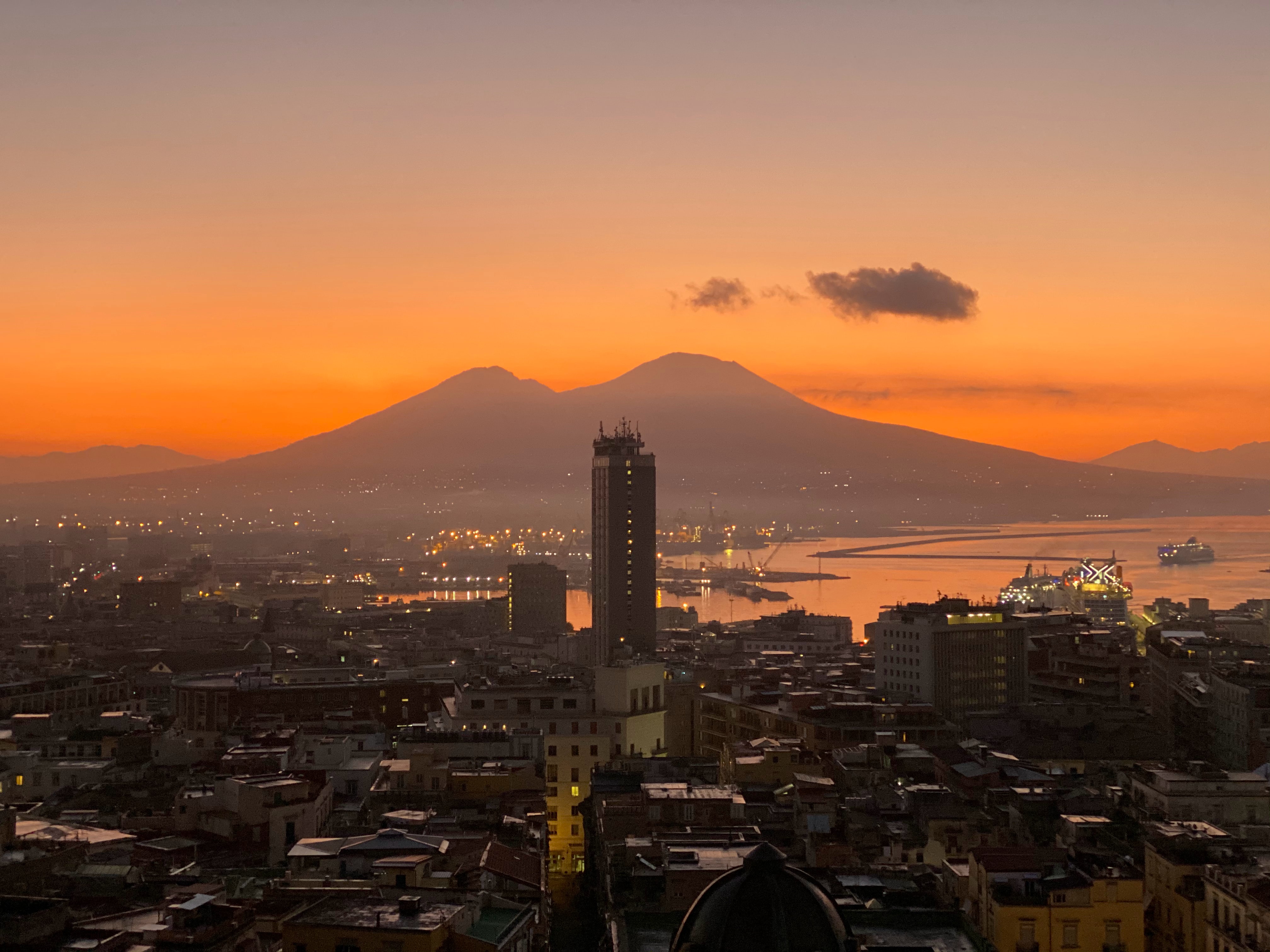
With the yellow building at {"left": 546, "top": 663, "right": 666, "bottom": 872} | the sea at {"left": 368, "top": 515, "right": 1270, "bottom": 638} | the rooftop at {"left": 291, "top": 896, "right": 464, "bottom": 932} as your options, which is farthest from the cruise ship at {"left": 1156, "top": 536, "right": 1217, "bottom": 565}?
the rooftop at {"left": 291, "top": 896, "right": 464, "bottom": 932}

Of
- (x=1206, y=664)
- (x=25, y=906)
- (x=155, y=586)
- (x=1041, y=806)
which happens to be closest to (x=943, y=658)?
(x=1206, y=664)

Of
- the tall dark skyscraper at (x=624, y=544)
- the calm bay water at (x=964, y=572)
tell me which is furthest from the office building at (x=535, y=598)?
the tall dark skyscraper at (x=624, y=544)

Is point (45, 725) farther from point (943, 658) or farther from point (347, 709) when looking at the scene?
point (943, 658)

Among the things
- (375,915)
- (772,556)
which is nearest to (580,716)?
(375,915)

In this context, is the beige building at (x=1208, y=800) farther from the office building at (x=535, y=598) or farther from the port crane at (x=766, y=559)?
the port crane at (x=766, y=559)

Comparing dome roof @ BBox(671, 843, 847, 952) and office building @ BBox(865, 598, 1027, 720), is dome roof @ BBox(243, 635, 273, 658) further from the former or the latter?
dome roof @ BBox(671, 843, 847, 952)
